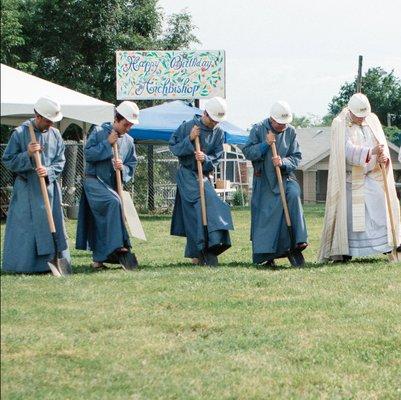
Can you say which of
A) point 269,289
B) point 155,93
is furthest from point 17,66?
point 269,289

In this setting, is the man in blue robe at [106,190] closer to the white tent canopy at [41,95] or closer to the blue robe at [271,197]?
the white tent canopy at [41,95]

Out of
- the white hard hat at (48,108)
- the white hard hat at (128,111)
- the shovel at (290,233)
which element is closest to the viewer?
the white hard hat at (48,108)

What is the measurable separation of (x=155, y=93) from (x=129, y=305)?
1889cm

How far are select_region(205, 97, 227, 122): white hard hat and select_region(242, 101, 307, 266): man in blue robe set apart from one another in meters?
0.44

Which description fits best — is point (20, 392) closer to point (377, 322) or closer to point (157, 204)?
point (377, 322)

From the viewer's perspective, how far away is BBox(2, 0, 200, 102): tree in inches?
1464

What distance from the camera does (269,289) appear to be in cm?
963

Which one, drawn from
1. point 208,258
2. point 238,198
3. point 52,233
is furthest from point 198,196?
point 238,198

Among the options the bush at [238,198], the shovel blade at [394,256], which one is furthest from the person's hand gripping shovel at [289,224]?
the bush at [238,198]

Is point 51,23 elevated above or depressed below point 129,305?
above

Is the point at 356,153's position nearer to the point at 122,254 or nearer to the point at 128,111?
the point at 128,111

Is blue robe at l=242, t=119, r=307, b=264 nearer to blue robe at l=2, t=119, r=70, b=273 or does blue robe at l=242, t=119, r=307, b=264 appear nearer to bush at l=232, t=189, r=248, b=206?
blue robe at l=2, t=119, r=70, b=273

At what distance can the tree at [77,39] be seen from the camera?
3719 centimetres

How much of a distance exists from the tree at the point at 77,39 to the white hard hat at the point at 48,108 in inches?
1071
